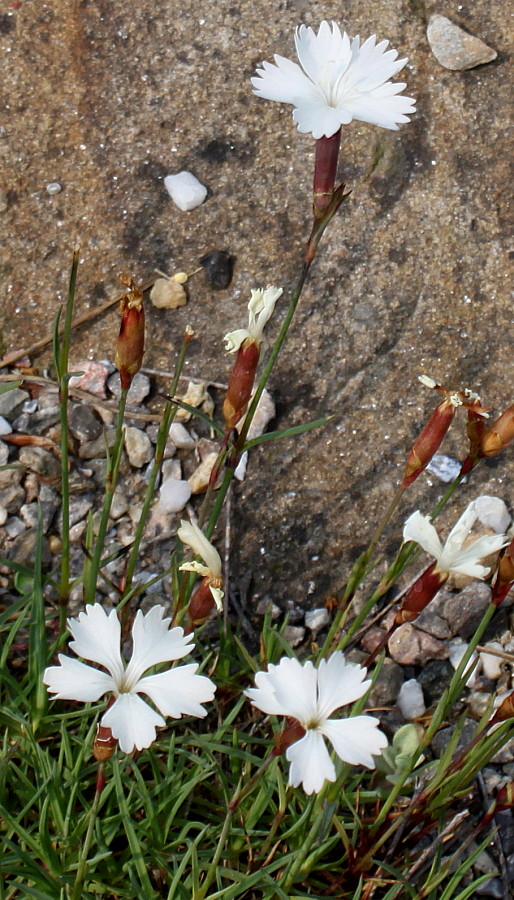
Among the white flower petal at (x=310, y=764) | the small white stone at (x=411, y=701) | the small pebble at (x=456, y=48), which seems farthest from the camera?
the small pebble at (x=456, y=48)

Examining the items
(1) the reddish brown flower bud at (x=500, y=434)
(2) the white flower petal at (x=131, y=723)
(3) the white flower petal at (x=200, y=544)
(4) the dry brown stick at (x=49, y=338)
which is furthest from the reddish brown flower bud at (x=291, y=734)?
(4) the dry brown stick at (x=49, y=338)

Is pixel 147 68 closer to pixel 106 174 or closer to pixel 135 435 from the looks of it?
pixel 106 174

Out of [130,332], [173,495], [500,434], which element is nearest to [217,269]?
[173,495]

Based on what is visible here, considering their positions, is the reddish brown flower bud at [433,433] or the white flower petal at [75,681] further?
the reddish brown flower bud at [433,433]

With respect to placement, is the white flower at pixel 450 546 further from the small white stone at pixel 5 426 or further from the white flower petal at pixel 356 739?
the small white stone at pixel 5 426

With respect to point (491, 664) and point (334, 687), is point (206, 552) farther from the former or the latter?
point (491, 664)

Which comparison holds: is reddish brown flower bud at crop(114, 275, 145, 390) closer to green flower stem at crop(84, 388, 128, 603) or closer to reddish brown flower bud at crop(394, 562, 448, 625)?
green flower stem at crop(84, 388, 128, 603)
